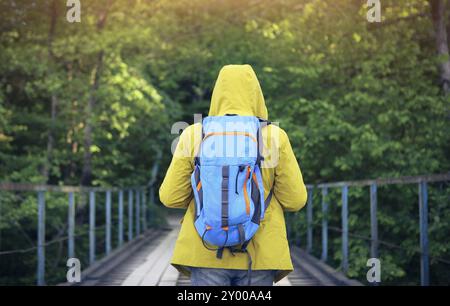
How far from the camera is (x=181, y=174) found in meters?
3.57

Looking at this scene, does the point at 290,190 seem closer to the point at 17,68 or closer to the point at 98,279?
the point at 98,279

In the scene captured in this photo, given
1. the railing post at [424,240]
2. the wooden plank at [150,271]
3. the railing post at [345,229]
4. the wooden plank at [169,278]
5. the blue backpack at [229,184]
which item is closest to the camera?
the blue backpack at [229,184]

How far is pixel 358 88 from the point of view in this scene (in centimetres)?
1325

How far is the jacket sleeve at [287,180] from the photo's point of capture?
3527 millimetres

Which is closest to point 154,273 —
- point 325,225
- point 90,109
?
point 325,225

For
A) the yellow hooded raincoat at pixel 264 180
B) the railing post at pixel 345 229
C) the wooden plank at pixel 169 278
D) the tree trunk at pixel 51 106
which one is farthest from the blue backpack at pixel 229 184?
the tree trunk at pixel 51 106

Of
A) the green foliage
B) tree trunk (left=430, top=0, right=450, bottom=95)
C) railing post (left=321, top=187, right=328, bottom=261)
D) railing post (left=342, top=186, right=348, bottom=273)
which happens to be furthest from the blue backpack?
tree trunk (left=430, top=0, right=450, bottom=95)

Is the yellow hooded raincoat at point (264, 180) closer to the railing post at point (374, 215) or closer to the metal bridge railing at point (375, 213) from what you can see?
the metal bridge railing at point (375, 213)

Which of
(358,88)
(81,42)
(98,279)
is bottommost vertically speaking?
(98,279)

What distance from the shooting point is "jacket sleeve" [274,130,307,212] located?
139 inches

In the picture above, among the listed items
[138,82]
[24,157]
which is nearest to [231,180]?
[24,157]

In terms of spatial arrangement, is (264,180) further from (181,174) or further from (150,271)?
(150,271)
